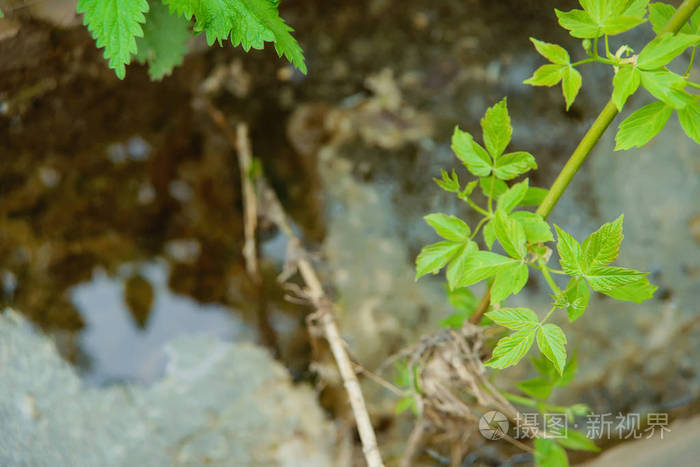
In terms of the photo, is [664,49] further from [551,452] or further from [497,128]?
[551,452]

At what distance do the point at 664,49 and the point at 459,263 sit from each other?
0.48 metres

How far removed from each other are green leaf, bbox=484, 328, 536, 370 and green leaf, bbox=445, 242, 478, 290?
0.14m

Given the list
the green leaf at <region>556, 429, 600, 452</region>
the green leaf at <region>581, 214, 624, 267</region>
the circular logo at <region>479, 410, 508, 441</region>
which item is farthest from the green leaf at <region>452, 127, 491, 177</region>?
the green leaf at <region>556, 429, 600, 452</region>

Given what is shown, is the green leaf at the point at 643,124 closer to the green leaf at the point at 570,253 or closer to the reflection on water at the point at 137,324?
the green leaf at the point at 570,253

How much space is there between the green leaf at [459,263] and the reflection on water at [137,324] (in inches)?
43.2

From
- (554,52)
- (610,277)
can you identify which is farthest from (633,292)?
(554,52)

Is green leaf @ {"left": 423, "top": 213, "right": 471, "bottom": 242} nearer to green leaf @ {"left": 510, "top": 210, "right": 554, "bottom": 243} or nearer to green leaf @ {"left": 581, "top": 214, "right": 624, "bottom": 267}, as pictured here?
green leaf @ {"left": 510, "top": 210, "right": 554, "bottom": 243}

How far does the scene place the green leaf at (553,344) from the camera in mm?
826

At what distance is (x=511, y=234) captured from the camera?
860mm

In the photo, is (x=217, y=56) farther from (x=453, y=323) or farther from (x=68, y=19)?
(x=453, y=323)

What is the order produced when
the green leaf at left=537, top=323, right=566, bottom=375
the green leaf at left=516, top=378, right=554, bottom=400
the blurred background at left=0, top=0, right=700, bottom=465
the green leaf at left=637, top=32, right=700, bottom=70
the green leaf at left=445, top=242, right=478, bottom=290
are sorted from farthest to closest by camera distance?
the blurred background at left=0, top=0, right=700, bottom=465
the green leaf at left=516, top=378, right=554, bottom=400
the green leaf at left=445, top=242, right=478, bottom=290
the green leaf at left=537, top=323, right=566, bottom=375
the green leaf at left=637, top=32, right=700, bottom=70

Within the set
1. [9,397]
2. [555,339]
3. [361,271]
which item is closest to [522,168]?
[555,339]

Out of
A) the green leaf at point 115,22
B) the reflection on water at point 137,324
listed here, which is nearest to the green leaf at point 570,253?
the green leaf at point 115,22

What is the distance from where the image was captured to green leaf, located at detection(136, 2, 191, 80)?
4.41 feet
